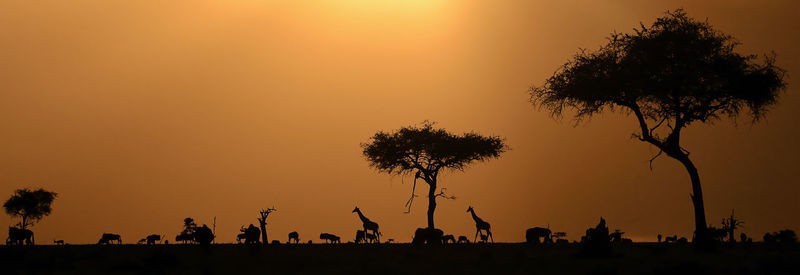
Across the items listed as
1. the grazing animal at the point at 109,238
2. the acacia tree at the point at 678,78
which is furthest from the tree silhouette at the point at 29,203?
the acacia tree at the point at 678,78

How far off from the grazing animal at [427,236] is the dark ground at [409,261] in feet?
25.3

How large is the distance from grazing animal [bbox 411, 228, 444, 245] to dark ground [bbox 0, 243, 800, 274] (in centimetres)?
771

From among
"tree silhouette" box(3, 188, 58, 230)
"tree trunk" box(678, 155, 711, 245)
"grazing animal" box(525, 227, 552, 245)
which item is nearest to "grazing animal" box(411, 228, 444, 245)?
"grazing animal" box(525, 227, 552, 245)

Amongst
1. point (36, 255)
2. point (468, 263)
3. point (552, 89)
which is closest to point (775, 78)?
point (552, 89)

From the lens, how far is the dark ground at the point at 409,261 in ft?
116

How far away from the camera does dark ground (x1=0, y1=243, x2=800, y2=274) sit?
35.3 m

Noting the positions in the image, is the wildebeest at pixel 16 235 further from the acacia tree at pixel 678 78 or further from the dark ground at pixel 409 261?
the acacia tree at pixel 678 78

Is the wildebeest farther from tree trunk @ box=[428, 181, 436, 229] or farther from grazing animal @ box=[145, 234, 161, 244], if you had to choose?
tree trunk @ box=[428, 181, 436, 229]

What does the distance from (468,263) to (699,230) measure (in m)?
14.1

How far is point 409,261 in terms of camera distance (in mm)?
40156

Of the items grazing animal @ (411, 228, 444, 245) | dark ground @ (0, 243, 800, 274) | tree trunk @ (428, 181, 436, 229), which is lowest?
dark ground @ (0, 243, 800, 274)

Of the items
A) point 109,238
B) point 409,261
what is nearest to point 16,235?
point 109,238

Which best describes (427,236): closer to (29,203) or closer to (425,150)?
(425,150)

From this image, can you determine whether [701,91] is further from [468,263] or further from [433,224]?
[433,224]
